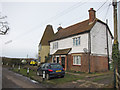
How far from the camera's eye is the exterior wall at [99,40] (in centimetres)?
1675

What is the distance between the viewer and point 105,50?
61.5ft

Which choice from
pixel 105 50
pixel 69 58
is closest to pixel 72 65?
pixel 69 58

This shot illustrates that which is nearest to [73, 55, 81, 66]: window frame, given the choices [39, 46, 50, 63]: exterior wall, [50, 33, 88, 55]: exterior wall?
[50, 33, 88, 55]: exterior wall

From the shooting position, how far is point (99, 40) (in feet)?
58.3

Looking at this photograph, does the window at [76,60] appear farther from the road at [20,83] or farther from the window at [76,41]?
the road at [20,83]

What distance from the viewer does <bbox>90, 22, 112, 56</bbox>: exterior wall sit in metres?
16.7

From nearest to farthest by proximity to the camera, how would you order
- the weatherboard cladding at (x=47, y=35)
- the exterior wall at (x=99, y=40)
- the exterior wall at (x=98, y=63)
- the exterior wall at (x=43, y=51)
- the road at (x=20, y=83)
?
the road at (x=20, y=83)
the exterior wall at (x=98, y=63)
the exterior wall at (x=99, y=40)
the exterior wall at (x=43, y=51)
the weatherboard cladding at (x=47, y=35)

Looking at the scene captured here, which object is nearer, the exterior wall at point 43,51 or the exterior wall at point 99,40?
the exterior wall at point 99,40

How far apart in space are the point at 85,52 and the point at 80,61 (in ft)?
5.73

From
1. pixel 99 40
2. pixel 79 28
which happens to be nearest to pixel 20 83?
pixel 99 40

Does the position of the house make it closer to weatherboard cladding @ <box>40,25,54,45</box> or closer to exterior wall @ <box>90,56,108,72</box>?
exterior wall @ <box>90,56,108,72</box>

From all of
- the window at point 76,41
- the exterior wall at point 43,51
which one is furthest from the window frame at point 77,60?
the exterior wall at point 43,51

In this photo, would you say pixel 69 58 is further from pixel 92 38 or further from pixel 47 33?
pixel 47 33

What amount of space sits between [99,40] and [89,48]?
2782mm
